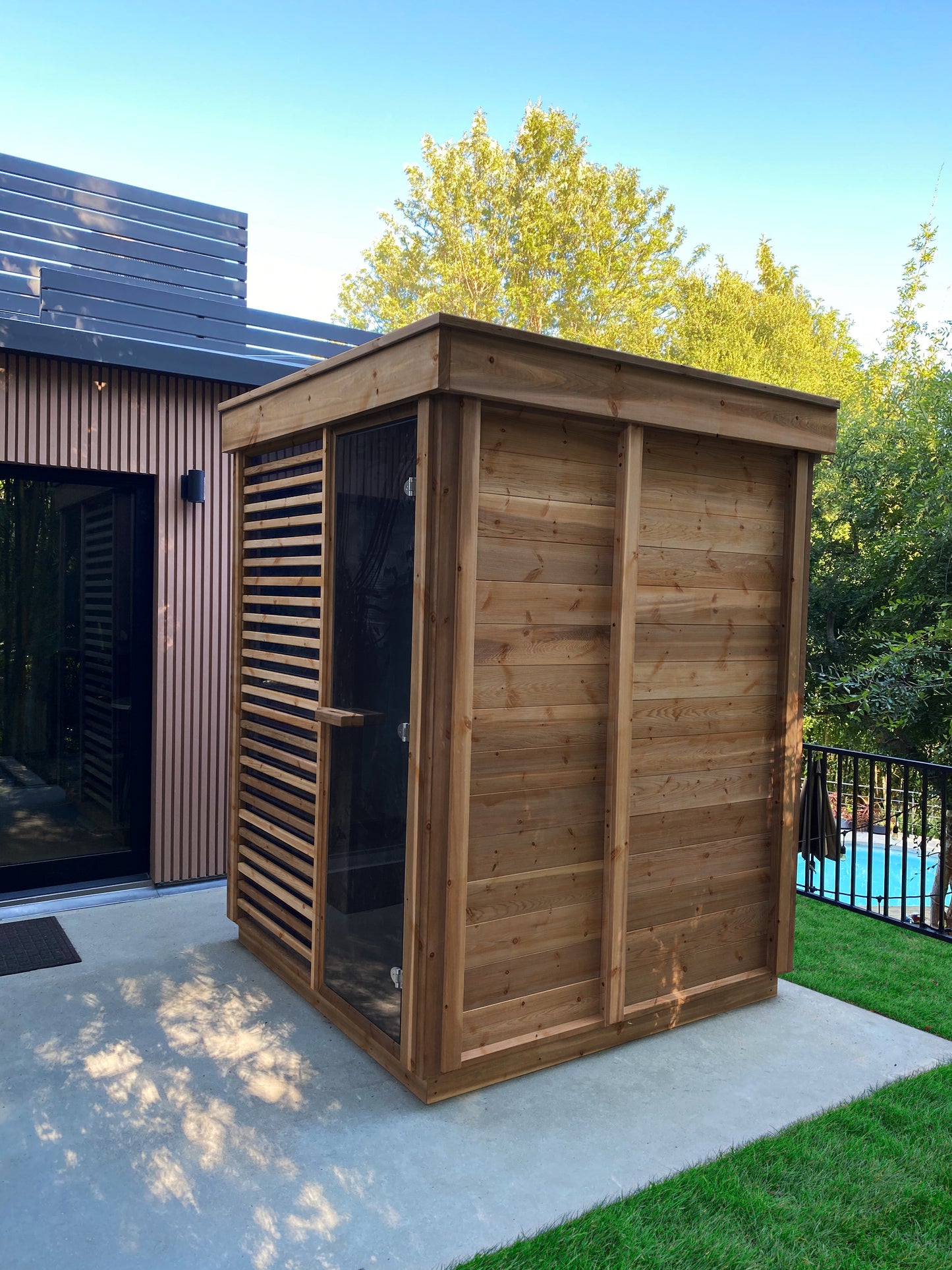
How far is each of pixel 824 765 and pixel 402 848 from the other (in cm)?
297

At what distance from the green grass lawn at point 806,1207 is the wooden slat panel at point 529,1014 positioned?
2.36ft

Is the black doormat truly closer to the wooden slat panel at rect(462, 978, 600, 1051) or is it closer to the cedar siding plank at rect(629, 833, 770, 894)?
the wooden slat panel at rect(462, 978, 600, 1051)

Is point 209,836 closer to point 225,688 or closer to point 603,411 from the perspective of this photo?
point 225,688

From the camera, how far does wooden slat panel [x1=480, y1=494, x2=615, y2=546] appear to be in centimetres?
306

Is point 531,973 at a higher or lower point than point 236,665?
lower

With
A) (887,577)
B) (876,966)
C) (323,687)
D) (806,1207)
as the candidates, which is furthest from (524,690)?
(887,577)

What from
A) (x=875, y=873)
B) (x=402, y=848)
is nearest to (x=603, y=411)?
(x=402, y=848)

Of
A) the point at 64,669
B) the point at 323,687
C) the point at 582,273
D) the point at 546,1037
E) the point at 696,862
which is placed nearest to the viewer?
the point at 546,1037

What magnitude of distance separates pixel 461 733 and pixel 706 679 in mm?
1152

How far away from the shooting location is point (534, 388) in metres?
3.02

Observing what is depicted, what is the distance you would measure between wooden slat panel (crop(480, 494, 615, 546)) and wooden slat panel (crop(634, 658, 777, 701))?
0.52m

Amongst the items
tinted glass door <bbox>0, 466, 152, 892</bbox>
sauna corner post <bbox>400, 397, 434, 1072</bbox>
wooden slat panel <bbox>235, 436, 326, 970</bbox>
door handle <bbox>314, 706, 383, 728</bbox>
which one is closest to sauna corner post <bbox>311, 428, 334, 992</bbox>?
wooden slat panel <bbox>235, 436, 326, 970</bbox>

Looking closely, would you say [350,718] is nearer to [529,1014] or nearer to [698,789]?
[529,1014]

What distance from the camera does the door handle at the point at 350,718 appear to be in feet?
10.8
